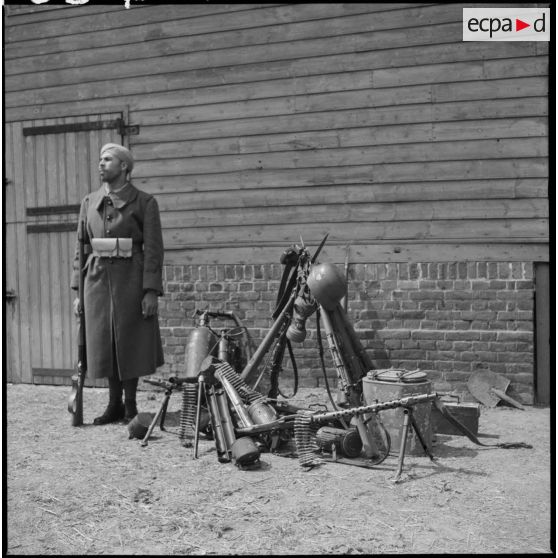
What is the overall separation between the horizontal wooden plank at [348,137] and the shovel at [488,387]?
2046 millimetres

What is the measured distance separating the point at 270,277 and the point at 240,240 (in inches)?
18.8

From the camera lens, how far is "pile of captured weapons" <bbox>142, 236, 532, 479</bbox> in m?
4.11

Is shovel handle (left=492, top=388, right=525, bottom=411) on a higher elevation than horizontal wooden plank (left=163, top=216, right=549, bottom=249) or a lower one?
lower

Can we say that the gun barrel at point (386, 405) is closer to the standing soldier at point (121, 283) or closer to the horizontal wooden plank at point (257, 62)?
the standing soldier at point (121, 283)

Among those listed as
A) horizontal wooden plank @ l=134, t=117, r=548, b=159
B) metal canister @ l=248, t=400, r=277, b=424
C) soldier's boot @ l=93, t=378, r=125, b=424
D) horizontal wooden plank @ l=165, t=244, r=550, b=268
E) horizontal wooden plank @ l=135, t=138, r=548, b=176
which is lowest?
soldier's boot @ l=93, t=378, r=125, b=424

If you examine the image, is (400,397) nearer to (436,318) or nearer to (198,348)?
(436,318)

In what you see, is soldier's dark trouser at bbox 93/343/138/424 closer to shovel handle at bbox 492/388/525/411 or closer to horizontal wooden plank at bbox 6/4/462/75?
shovel handle at bbox 492/388/525/411

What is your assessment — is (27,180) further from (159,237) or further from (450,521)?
(450,521)

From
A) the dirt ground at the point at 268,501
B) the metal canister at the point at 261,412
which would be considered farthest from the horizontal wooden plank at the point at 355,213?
the metal canister at the point at 261,412

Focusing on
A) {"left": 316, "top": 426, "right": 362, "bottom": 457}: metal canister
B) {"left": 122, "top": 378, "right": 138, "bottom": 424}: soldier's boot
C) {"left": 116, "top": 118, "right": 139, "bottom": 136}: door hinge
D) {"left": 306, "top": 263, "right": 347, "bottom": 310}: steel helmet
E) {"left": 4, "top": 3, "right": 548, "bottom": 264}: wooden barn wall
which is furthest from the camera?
{"left": 116, "top": 118, "right": 139, "bottom": 136}: door hinge

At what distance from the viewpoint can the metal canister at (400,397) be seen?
435 cm

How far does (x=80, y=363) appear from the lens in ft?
17.8

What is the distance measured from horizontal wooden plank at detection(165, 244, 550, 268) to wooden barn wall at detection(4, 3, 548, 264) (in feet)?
0.04

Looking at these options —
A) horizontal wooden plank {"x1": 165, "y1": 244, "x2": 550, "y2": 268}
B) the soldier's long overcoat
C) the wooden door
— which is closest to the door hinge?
the wooden door
